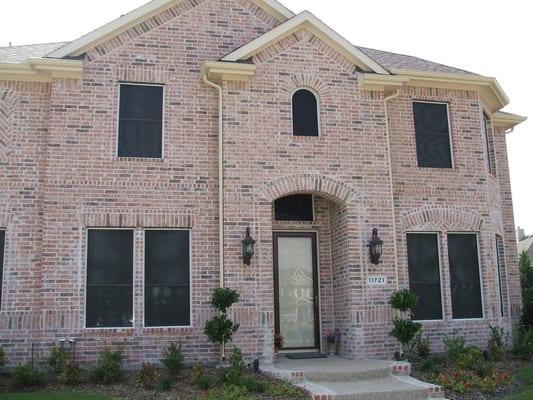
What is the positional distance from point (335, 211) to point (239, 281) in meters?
2.71

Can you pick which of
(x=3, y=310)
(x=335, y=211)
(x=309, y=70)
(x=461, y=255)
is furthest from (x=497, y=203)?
(x=3, y=310)

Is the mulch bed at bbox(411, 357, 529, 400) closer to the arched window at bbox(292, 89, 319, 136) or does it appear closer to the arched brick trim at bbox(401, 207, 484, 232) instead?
the arched brick trim at bbox(401, 207, 484, 232)

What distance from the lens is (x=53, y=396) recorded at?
9039 millimetres

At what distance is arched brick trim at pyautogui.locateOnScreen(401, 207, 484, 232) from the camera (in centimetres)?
1312

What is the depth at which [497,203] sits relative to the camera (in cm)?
1485

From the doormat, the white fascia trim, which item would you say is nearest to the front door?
the doormat

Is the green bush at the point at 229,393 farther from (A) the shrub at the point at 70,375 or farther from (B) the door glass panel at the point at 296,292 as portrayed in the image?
(B) the door glass panel at the point at 296,292

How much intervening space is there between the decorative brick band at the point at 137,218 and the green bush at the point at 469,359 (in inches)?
222

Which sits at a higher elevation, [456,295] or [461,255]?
[461,255]

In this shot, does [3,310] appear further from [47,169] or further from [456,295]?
[456,295]

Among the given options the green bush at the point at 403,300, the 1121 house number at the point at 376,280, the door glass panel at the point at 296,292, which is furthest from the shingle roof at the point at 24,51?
the green bush at the point at 403,300

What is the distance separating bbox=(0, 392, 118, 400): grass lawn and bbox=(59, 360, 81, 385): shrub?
1.92 feet

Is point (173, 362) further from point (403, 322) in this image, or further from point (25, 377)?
point (403, 322)

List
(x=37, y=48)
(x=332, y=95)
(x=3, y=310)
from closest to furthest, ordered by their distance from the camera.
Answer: (x=3, y=310), (x=332, y=95), (x=37, y=48)
